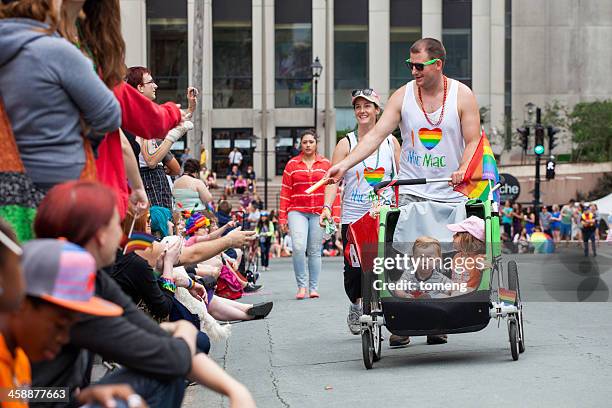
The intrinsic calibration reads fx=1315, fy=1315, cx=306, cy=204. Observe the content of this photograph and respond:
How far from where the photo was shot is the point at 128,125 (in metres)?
5.48

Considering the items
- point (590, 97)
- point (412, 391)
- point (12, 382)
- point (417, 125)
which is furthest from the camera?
point (590, 97)

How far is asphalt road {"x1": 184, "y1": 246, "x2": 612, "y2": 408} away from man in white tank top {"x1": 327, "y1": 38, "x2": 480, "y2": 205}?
1.17 m

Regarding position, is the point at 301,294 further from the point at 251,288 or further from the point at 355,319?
the point at 355,319

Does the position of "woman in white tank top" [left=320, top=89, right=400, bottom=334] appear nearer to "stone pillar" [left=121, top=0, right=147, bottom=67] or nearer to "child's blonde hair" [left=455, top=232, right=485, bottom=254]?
"child's blonde hair" [left=455, top=232, right=485, bottom=254]

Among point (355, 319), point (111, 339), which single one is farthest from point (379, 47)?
point (111, 339)

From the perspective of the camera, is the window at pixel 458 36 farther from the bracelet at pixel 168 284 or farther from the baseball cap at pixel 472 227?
the bracelet at pixel 168 284

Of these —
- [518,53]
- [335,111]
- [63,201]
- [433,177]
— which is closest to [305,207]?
[433,177]

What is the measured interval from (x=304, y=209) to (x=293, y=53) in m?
53.1

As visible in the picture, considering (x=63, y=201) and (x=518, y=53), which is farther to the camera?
(x=518, y=53)

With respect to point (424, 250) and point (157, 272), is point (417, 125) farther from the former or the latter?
point (157, 272)

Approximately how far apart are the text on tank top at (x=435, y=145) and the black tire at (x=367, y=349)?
50.5 inches

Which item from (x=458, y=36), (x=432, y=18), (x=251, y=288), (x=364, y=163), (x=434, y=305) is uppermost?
(x=432, y=18)

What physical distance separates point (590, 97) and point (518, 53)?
5.30 metres

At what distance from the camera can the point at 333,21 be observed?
223 feet
